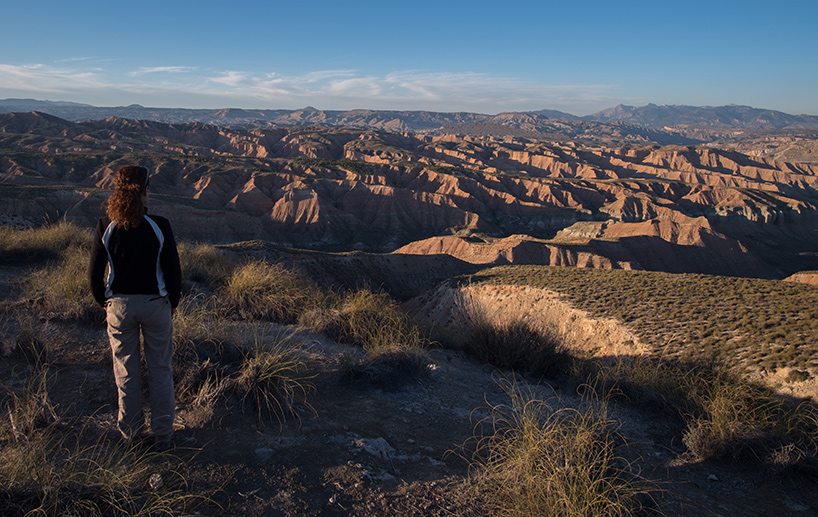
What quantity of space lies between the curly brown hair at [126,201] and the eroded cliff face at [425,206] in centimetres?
3393

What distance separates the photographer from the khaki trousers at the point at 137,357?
125 inches

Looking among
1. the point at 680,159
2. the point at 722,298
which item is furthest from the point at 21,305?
the point at 680,159

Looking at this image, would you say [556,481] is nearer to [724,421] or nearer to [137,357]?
[724,421]

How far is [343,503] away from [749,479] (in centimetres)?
344

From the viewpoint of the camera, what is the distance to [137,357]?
3.32 metres

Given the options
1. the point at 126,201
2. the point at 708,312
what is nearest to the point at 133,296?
the point at 126,201

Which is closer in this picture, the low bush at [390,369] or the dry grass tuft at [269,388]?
the dry grass tuft at [269,388]

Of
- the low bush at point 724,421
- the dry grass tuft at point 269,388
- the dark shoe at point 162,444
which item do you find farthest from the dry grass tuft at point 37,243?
the low bush at point 724,421

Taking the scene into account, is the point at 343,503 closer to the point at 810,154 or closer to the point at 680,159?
the point at 680,159

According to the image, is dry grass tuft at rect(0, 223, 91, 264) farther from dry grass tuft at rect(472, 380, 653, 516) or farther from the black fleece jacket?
dry grass tuft at rect(472, 380, 653, 516)

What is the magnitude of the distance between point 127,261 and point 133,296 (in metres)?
0.25

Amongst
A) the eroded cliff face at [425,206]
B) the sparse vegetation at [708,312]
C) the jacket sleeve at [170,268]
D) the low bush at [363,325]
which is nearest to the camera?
the jacket sleeve at [170,268]

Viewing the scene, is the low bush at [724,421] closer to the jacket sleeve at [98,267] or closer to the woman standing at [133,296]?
the woman standing at [133,296]

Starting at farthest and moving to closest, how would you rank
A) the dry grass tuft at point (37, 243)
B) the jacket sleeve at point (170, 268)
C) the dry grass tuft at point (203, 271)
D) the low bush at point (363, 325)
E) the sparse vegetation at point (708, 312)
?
the sparse vegetation at point (708, 312)
the dry grass tuft at point (37, 243)
the dry grass tuft at point (203, 271)
the low bush at point (363, 325)
the jacket sleeve at point (170, 268)
